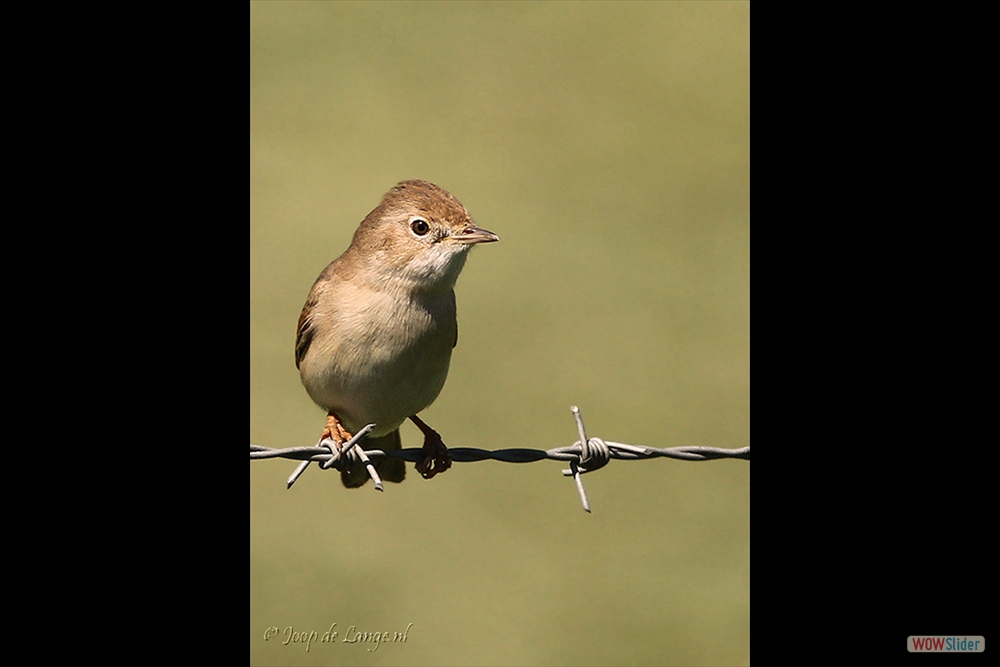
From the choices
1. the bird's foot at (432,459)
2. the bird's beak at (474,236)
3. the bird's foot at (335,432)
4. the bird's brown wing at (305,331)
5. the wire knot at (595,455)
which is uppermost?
the bird's beak at (474,236)

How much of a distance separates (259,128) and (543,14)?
5.10 m

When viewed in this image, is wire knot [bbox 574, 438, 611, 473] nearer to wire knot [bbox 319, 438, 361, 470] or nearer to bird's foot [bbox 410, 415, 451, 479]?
wire knot [bbox 319, 438, 361, 470]

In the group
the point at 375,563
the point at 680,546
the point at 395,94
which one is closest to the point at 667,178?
the point at 395,94

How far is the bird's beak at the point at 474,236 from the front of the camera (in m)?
5.55

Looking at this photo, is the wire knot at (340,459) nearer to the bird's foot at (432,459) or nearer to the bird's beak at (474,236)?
the bird's foot at (432,459)

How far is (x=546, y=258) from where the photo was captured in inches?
533

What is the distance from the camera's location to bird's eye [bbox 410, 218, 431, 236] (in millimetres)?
5680

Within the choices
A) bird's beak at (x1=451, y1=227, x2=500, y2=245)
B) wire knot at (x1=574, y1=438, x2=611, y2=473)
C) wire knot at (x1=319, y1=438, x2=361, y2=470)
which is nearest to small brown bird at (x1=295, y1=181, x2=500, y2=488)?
bird's beak at (x1=451, y1=227, x2=500, y2=245)

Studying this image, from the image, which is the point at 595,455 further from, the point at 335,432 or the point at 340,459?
the point at 335,432
